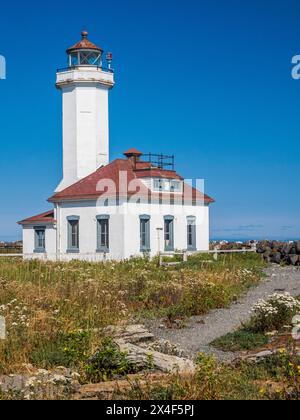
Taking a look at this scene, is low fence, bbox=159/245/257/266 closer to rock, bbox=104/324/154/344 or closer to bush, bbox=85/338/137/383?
rock, bbox=104/324/154/344

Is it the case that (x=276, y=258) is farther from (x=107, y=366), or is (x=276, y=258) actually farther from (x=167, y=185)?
(x=107, y=366)

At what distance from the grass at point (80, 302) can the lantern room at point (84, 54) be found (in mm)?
14243

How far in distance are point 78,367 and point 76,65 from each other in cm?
2541

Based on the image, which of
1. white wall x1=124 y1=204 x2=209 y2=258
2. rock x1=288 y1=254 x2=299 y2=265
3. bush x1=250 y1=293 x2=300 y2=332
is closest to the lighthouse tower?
white wall x1=124 y1=204 x2=209 y2=258

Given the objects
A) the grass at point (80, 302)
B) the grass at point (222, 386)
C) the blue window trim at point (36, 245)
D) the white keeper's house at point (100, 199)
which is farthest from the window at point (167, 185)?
the grass at point (222, 386)

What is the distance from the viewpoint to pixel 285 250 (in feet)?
97.2

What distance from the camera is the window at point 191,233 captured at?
31875 mm

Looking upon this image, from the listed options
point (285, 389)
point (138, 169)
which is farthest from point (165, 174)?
point (285, 389)

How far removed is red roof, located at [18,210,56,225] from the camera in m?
31.1

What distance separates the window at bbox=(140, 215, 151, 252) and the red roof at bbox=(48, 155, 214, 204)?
3.50 ft

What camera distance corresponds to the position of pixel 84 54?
33.2m

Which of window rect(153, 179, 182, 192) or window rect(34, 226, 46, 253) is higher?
window rect(153, 179, 182, 192)

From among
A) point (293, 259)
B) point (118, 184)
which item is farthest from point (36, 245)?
point (293, 259)

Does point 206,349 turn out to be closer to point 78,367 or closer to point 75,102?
point 78,367
